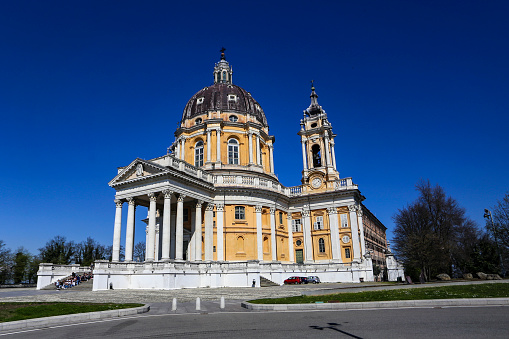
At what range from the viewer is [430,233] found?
4094 cm

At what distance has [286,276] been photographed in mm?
41656

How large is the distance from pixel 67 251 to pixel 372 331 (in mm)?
79946

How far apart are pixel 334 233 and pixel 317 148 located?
1333 cm

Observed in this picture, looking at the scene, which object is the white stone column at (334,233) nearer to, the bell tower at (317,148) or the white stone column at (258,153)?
the bell tower at (317,148)

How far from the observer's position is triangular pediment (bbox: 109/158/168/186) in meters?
34.5

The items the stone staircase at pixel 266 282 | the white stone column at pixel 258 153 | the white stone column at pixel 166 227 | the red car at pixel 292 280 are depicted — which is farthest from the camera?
the white stone column at pixel 258 153

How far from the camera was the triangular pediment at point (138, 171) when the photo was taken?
34.5 meters

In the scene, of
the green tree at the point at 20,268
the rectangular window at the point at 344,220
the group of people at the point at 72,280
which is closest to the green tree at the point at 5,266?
the green tree at the point at 20,268

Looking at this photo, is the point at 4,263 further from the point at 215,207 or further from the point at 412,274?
the point at 412,274

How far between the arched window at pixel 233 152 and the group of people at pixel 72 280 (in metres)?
21.3

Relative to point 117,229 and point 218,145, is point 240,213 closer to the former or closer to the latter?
point 218,145

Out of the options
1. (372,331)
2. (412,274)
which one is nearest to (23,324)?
(372,331)

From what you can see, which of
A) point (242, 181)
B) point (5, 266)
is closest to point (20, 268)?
point (5, 266)

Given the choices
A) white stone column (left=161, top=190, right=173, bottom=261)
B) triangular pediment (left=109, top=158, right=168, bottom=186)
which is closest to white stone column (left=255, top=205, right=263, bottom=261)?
white stone column (left=161, top=190, right=173, bottom=261)
